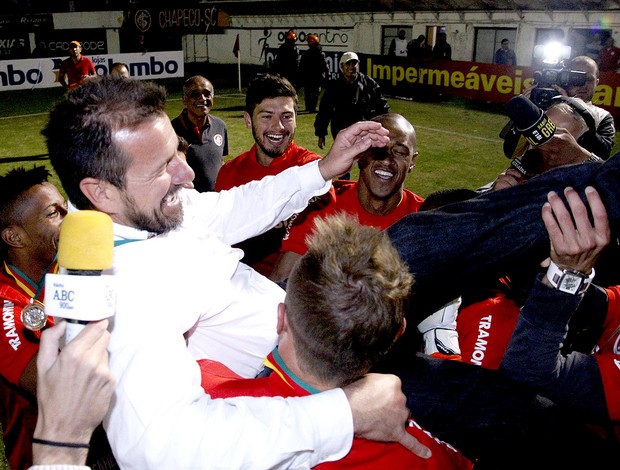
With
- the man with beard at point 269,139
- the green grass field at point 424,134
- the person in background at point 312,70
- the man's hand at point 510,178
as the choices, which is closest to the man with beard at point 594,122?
the man's hand at point 510,178

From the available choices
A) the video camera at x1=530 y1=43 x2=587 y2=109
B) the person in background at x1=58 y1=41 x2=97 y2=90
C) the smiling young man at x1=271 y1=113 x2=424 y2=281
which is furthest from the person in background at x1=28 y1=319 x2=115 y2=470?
the person in background at x1=58 y1=41 x2=97 y2=90

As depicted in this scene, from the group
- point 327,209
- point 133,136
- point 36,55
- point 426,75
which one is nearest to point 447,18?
point 426,75

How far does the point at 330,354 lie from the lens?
157 centimetres

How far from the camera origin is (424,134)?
1299cm

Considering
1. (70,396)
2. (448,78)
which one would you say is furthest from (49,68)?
(70,396)

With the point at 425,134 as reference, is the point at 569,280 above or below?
above

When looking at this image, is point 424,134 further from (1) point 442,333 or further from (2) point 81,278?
(2) point 81,278

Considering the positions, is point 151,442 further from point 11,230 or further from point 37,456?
point 11,230

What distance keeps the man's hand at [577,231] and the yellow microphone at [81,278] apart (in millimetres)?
1306

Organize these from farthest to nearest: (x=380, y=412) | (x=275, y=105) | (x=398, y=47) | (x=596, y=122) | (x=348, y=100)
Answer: (x=398, y=47) < (x=348, y=100) < (x=596, y=122) < (x=275, y=105) < (x=380, y=412)

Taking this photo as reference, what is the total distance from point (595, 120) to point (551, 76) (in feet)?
3.81

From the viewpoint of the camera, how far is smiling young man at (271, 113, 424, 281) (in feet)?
12.2

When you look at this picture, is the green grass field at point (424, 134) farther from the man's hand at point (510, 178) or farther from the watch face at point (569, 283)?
the watch face at point (569, 283)

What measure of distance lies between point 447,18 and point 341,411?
24.0 metres
